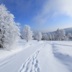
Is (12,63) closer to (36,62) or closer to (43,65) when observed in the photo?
(36,62)

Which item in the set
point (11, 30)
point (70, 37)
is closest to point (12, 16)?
point (11, 30)

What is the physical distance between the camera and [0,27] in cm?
2225

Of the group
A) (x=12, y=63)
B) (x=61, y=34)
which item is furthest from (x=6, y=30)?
(x=61, y=34)

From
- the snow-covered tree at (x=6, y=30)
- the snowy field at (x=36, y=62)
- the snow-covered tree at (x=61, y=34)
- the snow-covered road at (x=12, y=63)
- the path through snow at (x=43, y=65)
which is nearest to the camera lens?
the path through snow at (x=43, y=65)

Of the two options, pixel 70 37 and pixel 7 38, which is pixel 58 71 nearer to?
pixel 7 38

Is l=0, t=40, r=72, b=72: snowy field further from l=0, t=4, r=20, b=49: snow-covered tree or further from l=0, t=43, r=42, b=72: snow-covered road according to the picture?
l=0, t=4, r=20, b=49: snow-covered tree

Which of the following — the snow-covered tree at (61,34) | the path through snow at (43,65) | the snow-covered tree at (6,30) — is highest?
the snow-covered tree at (61,34)

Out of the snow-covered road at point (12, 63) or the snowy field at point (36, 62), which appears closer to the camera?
the snowy field at point (36, 62)

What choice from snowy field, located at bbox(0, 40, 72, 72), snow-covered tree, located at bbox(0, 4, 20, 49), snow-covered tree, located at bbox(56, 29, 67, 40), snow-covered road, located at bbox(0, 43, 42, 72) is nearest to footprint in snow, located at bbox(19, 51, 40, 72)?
snowy field, located at bbox(0, 40, 72, 72)

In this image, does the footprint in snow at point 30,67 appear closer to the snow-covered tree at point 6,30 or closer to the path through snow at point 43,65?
the path through snow at point 43,65

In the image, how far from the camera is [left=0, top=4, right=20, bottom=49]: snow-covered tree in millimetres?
22406

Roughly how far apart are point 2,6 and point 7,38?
6065 mm

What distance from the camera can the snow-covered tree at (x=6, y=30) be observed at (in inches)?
882

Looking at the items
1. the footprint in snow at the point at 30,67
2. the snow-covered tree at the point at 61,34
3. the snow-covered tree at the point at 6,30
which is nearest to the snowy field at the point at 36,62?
the footprint in snow at the point at 30,67
